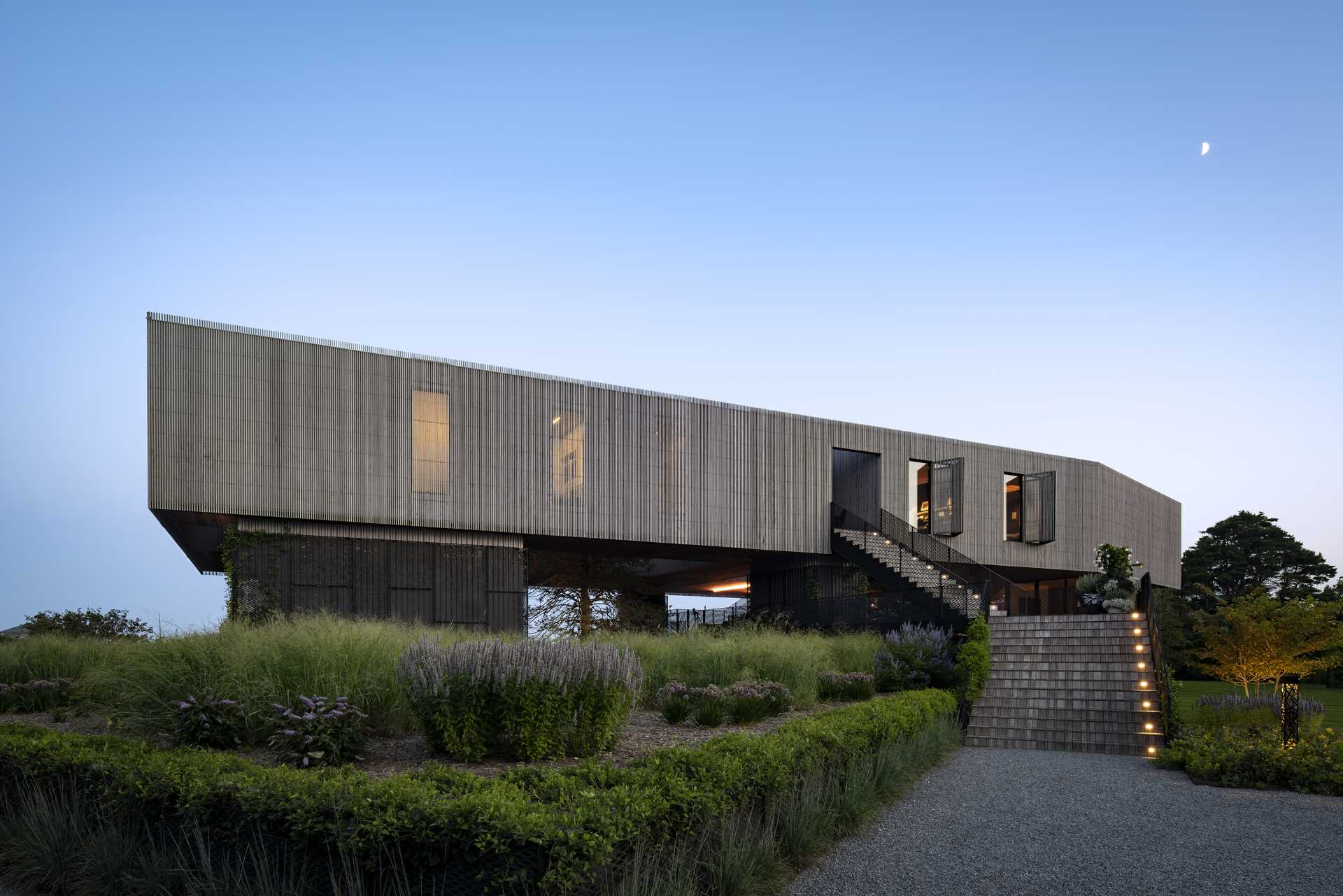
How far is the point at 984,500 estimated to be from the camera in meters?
30.4

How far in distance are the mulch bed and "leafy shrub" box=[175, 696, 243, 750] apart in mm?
180

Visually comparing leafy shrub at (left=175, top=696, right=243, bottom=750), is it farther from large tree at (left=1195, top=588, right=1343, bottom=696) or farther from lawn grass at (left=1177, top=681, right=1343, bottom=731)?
large tree at (left=1195, top=588, right=1343, bottom=696)

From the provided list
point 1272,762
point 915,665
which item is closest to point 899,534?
point 915,665

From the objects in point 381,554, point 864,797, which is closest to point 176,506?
point 381,554

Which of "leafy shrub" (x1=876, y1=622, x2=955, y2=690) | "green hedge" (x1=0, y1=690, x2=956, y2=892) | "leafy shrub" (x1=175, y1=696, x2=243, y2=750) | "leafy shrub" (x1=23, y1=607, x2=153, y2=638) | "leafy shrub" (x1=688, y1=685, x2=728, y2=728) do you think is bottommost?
"leafy shrub" (x1=23, y1=607, x2=153, y2=638)

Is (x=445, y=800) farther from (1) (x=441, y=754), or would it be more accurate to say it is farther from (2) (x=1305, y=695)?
(2) (x=1305, y=695)

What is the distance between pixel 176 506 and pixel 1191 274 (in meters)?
23.1

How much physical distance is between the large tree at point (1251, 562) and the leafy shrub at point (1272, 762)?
4221cm

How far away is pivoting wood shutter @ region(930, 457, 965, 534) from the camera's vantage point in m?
28.8

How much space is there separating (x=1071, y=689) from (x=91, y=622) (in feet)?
79.2

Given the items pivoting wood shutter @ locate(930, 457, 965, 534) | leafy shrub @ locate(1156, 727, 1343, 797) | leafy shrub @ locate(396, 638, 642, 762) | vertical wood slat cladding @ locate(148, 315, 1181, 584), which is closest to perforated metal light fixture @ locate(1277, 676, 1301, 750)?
leafy shrub @ locate(1156, 727, 1343, 797)

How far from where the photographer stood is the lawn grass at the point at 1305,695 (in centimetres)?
1889

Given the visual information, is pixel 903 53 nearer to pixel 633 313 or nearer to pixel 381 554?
pixel 381 554

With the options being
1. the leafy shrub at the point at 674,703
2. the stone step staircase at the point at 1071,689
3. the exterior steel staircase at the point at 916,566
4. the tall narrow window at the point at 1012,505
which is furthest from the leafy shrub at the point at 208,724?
the tall narrow window at the point at 1012,505
